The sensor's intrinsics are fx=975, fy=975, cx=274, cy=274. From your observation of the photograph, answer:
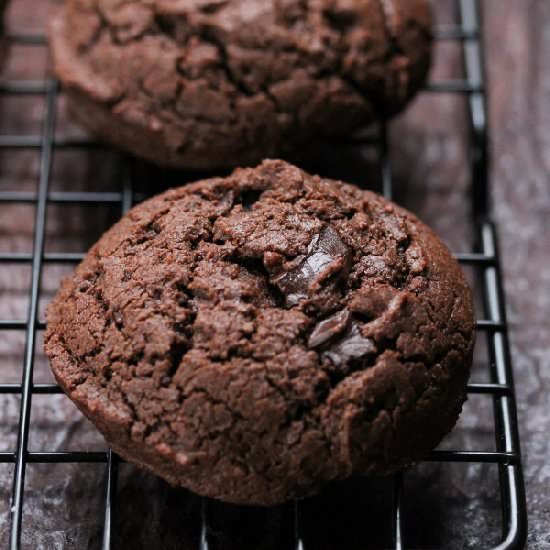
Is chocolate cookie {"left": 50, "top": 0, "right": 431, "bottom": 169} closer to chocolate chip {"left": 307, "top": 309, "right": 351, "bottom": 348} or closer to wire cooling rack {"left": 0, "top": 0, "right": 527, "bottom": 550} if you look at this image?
wire cooling rack {"left": 0, "top": 0, "right": 527, "bottom": 550}

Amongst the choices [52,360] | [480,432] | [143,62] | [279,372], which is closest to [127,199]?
[143,62]

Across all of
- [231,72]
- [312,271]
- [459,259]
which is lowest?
[312,271]

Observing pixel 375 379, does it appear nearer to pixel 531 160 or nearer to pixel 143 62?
pixel 143 62

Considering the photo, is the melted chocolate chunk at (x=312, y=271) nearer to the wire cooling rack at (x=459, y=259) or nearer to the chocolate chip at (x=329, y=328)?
the chocolate chip at (x=329, y=328)

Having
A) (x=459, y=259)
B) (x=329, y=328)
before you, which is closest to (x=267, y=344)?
(x=329, y=328)

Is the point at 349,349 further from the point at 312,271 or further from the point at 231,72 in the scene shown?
the point at 231,72

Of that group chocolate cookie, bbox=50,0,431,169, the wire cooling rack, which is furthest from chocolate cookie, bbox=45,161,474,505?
chocolate cookie, bbox=50,0,431,169

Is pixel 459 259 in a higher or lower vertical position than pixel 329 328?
higher
